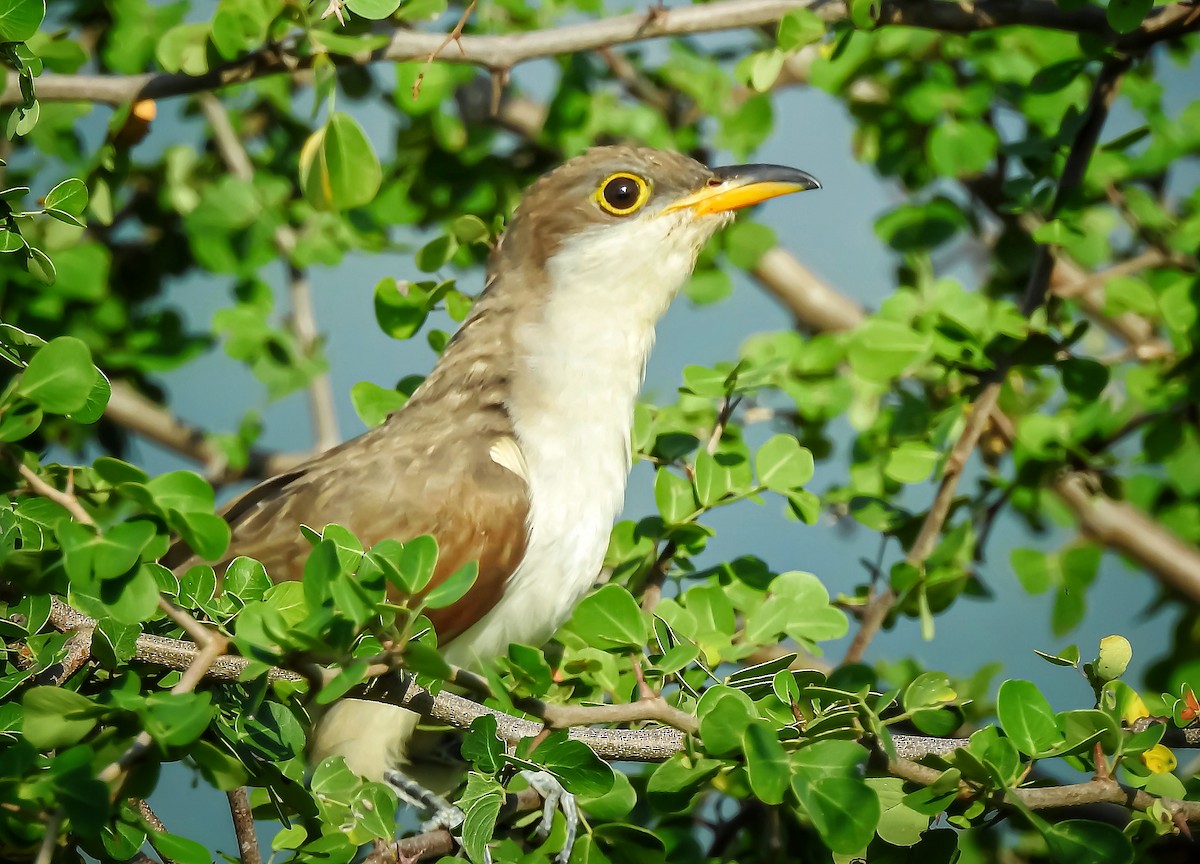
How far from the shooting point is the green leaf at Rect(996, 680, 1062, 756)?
1.46m

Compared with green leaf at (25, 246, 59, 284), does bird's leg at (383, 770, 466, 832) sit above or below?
below

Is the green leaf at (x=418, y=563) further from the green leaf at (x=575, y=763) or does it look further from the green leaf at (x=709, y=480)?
the green leaf at (x=709, y=480)

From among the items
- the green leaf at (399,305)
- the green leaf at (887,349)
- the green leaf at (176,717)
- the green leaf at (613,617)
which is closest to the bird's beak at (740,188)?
the green leaf at (887,349)

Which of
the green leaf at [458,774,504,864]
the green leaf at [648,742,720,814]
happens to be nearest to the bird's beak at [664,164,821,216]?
the green leaf at [648,742,720,814]

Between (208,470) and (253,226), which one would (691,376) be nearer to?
(253,226)

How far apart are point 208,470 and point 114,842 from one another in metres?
2.67

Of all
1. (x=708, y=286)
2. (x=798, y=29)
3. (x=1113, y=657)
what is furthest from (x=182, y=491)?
(x=708, y=286)

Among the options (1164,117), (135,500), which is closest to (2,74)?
(135,500)

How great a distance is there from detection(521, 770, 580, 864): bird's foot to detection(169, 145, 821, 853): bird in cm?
55

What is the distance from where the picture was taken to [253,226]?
3193 millimetres

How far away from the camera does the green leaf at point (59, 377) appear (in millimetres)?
1273

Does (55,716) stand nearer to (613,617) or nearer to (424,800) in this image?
(613,617)

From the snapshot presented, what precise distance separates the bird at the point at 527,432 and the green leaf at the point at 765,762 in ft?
2.94

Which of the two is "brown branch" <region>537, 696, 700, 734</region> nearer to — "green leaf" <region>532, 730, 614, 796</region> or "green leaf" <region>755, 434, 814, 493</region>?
"green leaf" <region>532, 730, 614, 796</region>
